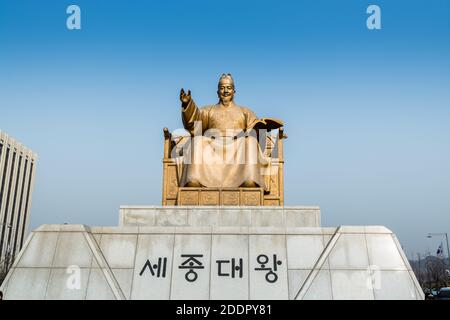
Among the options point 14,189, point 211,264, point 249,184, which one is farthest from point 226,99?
point 14,189

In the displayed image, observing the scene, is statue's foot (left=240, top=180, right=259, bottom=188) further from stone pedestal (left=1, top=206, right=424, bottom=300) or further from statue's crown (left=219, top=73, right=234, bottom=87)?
statue's crown (left=219, top=73, right=234, bottom=87)

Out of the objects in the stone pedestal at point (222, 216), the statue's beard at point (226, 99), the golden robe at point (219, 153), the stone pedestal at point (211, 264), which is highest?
the statue's beard at point (226, 99)

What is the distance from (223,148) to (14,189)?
1800 inches

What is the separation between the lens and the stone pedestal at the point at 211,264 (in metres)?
6.36

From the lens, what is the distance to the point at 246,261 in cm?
667

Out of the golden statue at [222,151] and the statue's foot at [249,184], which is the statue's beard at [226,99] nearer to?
the golden statue at [222,151]

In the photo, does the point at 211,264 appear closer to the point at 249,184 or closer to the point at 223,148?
the point at 249,184

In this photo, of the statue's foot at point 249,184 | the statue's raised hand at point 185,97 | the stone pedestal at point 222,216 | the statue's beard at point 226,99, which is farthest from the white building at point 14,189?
the statue's foot at point 249,184

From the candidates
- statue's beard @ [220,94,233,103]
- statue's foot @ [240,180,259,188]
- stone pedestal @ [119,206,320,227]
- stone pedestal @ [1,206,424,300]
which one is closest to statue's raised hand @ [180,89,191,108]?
statue's beard @ [220,94,233,103]

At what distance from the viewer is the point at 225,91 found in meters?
10.3

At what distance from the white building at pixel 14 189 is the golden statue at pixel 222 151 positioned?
39.2 m

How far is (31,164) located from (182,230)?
168 ft

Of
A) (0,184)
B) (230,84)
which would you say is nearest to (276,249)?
(230,84)

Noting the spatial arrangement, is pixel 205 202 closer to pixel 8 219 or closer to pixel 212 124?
pixel 212 124
